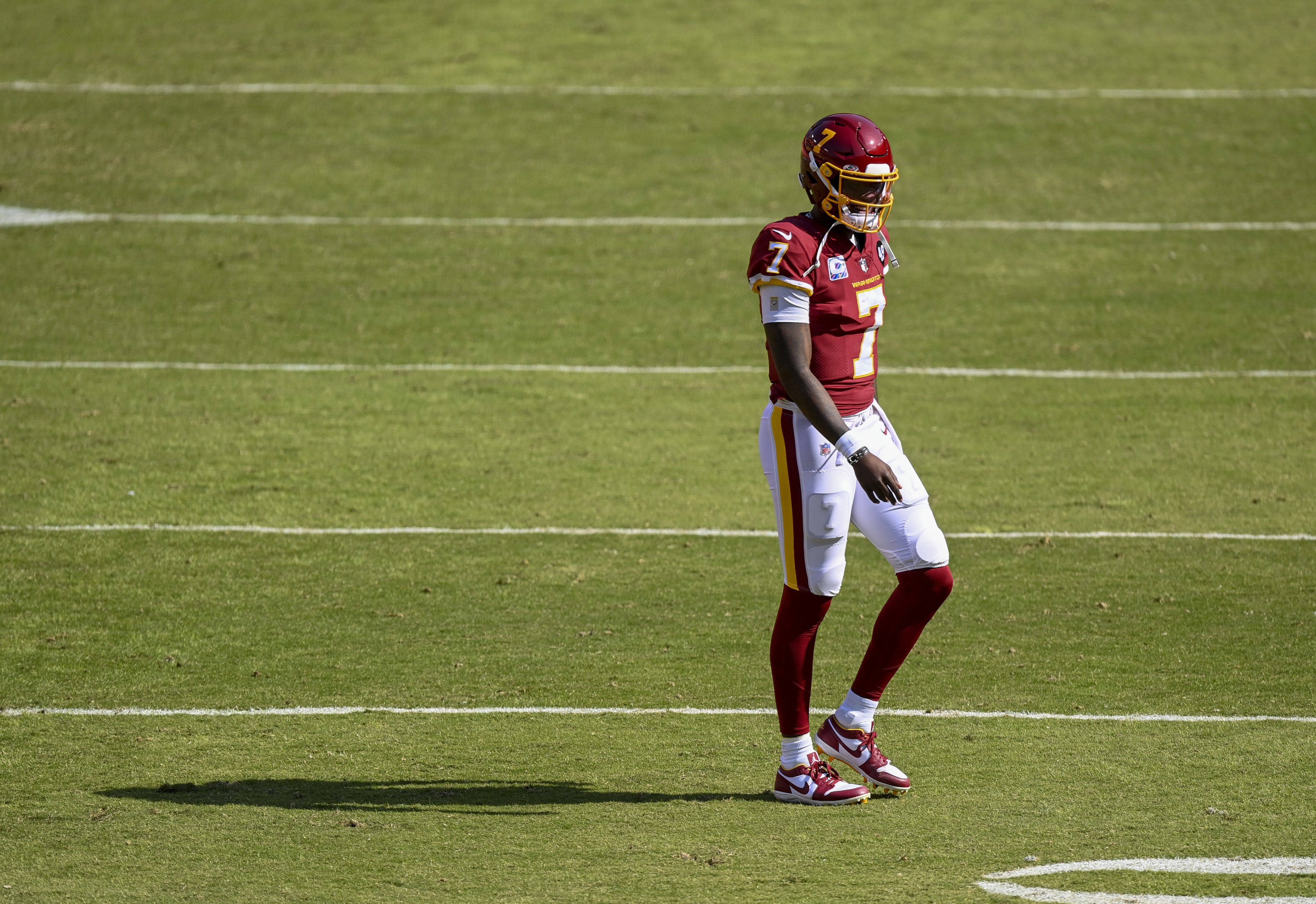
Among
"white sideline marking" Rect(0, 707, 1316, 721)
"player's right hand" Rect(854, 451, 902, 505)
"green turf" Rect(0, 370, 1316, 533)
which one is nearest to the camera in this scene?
"player's right hand" Rect(854, 451, 902, 505)

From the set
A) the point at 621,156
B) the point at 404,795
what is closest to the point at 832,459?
the point at 404,795

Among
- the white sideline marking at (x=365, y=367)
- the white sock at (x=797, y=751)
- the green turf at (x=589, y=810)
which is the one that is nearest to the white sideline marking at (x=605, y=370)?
the white sideline marking at (x=365, y=367)

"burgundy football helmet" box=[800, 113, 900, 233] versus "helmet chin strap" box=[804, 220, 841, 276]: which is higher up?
"burgundy football helmet" box=[800, 113, 900, 233]

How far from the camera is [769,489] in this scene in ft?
34.7

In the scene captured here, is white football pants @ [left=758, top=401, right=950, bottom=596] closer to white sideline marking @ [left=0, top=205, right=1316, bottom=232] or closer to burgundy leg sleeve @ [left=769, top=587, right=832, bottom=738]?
burgundy leg sleeve @ [left=769, top=587, right=832, bottom=738]

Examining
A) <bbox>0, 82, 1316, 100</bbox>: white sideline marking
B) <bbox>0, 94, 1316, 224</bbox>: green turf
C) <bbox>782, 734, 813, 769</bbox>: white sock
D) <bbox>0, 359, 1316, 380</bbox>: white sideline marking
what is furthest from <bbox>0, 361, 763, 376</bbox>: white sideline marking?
<bbox>782, 734, 813, 769</bbox>: white sock

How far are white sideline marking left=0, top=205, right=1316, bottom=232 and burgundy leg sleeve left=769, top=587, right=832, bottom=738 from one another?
11.0 meters

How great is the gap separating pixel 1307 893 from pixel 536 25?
18.7m

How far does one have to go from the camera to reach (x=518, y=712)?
647 centimetres

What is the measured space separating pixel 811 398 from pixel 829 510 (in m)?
0.44

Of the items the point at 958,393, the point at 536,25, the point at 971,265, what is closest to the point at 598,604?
the point at 958,393

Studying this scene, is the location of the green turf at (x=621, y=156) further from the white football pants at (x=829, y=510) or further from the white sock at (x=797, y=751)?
the white sock at (x=797, y=751)

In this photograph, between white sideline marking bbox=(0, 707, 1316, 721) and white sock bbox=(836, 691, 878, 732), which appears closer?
white sock bbox=(836, 691, 878, 732)

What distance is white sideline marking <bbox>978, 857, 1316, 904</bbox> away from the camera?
4230 millimetres
